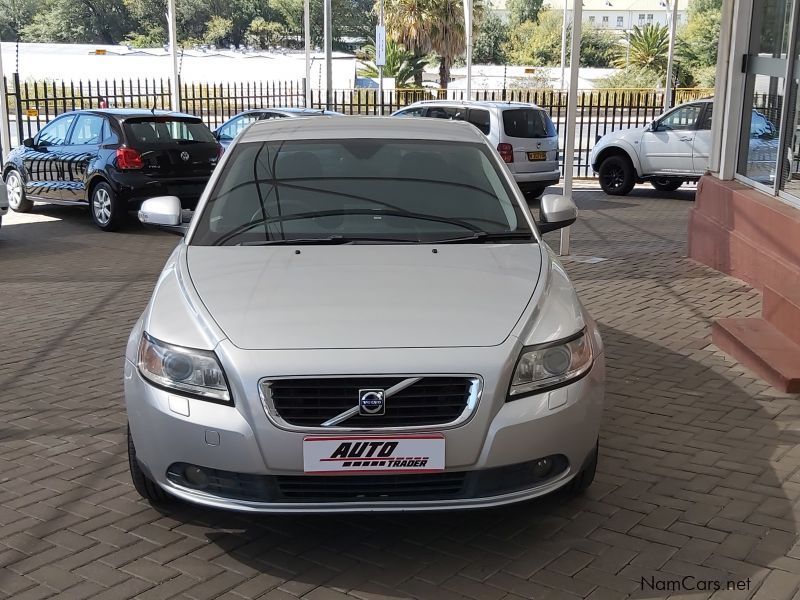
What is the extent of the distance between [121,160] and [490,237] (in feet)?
30.5

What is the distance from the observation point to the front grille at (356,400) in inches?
135

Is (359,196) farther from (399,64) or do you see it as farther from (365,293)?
(399,64)

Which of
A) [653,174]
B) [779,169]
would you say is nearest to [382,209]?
[779,169]

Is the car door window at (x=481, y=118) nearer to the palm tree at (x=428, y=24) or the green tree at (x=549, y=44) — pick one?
the palm tree at (x=428, y=24)

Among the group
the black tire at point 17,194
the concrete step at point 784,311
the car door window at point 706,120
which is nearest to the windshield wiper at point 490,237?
the concrete step at point 784,311

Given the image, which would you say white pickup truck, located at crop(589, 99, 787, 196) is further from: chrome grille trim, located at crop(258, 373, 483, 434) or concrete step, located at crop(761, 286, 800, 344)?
chrome grille trim, located at crop(258, 373, 483, 434)

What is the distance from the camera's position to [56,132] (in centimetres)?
1405

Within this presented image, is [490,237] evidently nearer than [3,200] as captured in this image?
Yes

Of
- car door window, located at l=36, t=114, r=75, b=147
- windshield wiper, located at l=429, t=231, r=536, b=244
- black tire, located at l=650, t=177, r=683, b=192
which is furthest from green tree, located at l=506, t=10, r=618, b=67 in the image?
windshield wiper, located at l=429, t=231, r=536, b=244

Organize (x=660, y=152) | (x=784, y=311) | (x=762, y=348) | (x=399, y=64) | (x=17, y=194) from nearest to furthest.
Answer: (x=762, y=348)
(x=784, y=311)
(x=17, y=194)
(x=660, y=152)
(x=399, y=64)

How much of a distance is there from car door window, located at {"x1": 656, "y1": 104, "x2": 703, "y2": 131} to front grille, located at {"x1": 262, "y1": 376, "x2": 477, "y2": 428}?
45.8 ft

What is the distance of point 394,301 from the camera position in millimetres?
3799

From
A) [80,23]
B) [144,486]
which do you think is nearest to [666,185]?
[144,486]

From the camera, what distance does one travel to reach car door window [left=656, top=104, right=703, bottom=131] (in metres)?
16.2
